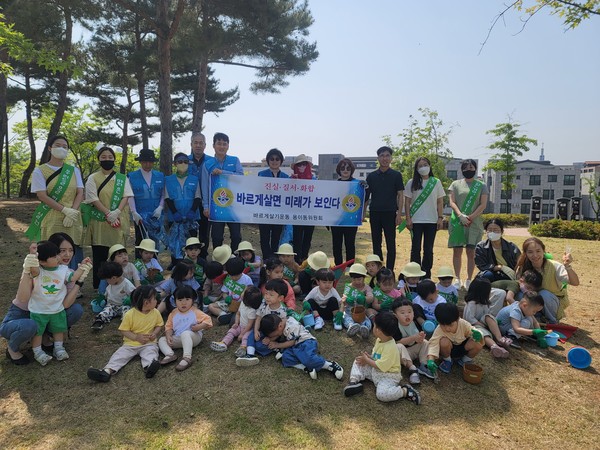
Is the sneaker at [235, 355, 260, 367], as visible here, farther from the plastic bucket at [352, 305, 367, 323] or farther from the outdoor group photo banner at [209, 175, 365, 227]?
the outdoor group photo banner at [209, 175, 365, 227]

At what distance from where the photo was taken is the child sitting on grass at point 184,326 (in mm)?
4500

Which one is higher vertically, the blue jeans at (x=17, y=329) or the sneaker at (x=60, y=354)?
the blue jeans at (x=17, y=329)

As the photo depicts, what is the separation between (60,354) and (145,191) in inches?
113

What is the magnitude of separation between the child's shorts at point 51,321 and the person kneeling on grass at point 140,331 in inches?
26.8

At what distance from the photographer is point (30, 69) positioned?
68.7 feet

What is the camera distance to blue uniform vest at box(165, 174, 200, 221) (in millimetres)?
6645

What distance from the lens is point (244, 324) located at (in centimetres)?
484

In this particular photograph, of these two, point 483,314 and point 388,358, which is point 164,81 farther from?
point 388,358

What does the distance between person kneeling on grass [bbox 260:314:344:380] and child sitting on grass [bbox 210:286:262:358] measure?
219 millimetres

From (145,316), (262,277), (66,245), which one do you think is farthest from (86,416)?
(262,277)

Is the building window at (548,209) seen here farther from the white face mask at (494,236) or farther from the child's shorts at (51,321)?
the child's shorts at (51,321)

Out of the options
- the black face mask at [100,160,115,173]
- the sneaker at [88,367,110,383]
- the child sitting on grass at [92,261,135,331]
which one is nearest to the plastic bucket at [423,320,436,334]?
the sneaker at [88,367,110,383]

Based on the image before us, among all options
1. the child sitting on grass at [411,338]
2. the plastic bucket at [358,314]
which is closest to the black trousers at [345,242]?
the plastic bucket at [358,314]

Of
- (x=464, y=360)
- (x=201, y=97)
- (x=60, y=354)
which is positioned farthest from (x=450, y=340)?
(x=201, y=97)
